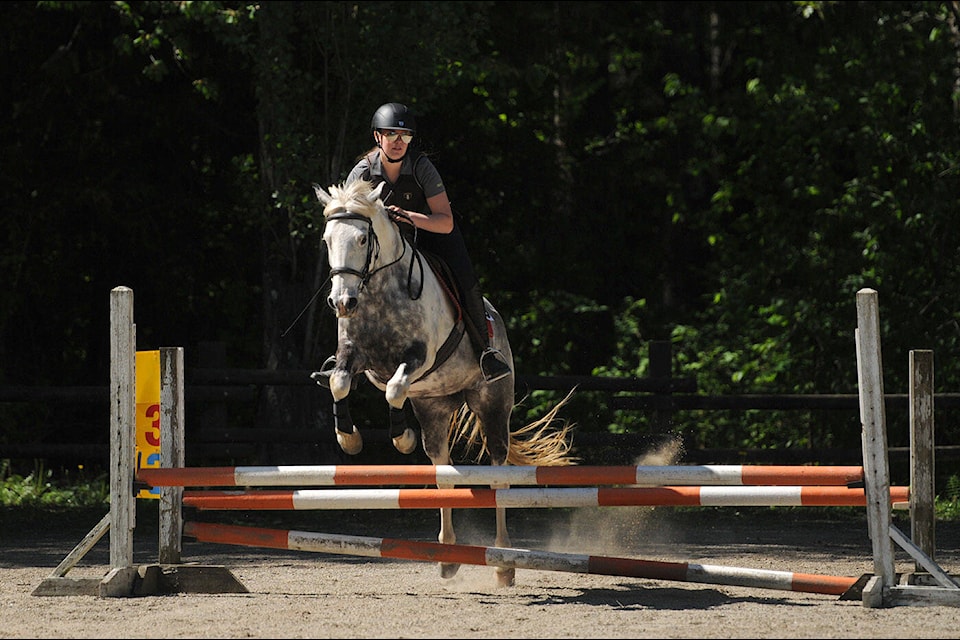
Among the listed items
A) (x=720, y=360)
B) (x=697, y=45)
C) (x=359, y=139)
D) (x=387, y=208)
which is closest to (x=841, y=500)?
(x=387, y=208)

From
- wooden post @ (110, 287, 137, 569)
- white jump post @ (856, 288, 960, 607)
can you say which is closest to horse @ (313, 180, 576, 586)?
wooden post @ (110, 287, 137, 569)

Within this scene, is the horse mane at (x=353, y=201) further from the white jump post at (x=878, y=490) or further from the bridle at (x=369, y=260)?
the white jump post at (x=878, y=490)

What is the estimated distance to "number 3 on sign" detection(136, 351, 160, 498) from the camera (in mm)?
6562

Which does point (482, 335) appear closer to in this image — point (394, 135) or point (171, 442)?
point (394, 135)

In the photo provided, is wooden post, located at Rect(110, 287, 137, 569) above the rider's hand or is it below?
below

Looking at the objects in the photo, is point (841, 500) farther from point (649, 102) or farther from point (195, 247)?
point (649, 102)

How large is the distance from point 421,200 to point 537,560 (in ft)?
6.13

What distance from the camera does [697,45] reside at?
17.4 meters

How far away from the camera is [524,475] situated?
18.5 feet

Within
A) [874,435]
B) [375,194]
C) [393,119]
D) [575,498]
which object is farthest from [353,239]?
[874,435]

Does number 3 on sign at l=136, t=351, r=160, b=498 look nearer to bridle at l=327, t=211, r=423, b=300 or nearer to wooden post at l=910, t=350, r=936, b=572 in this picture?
bridle at l=327, t=211, r=423, b=300

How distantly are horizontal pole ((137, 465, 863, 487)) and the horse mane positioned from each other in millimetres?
1109

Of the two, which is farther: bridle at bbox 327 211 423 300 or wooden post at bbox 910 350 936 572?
bridle at bbox 327 211 423 300

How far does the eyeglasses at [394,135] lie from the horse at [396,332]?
0.26m
